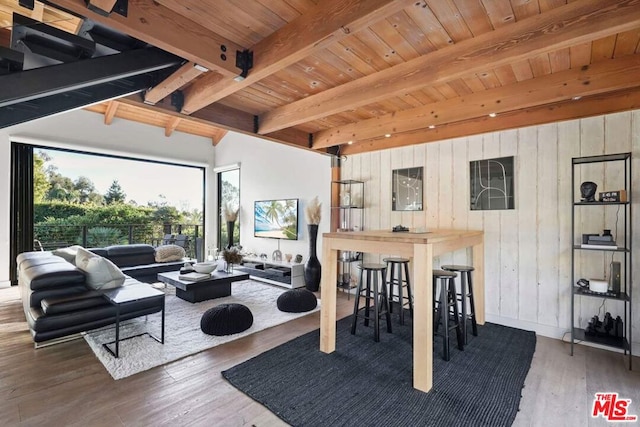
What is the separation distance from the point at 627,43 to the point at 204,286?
16.0 ft

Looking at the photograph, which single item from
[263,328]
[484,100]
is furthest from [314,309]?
[484,100]

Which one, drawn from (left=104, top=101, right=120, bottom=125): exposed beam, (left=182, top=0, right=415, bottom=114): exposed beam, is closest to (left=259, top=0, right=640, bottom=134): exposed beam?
(left=182, top=0, right=415, bottom=114): exposed beam

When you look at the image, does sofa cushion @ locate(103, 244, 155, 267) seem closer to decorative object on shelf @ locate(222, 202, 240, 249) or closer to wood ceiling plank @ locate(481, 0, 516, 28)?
decorative object on shelf @ locate(222, 202, 240, 249)

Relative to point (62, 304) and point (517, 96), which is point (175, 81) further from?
point (517, 96)

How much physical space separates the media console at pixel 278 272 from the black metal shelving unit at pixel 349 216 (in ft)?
2.35

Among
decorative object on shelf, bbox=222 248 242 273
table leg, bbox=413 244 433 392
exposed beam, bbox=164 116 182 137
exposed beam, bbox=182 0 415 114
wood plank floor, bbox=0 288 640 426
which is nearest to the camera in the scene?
exposed beam, bbox=182 0 415 114

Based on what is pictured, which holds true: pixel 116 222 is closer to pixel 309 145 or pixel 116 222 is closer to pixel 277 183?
pixel 277 183

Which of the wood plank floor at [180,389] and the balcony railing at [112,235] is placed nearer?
the wood plank floor at [180,389]

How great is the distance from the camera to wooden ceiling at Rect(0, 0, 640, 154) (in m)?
1.71

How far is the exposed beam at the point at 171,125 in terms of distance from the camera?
658cm

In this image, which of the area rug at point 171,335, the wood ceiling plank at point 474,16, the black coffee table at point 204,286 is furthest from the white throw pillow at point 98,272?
the wood ceiling plank at point 474,16

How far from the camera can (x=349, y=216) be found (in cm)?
489

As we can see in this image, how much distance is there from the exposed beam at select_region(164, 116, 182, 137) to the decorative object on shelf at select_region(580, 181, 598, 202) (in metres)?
6.96

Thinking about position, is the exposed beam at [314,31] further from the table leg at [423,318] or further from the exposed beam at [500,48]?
the table leg at [423,318]
